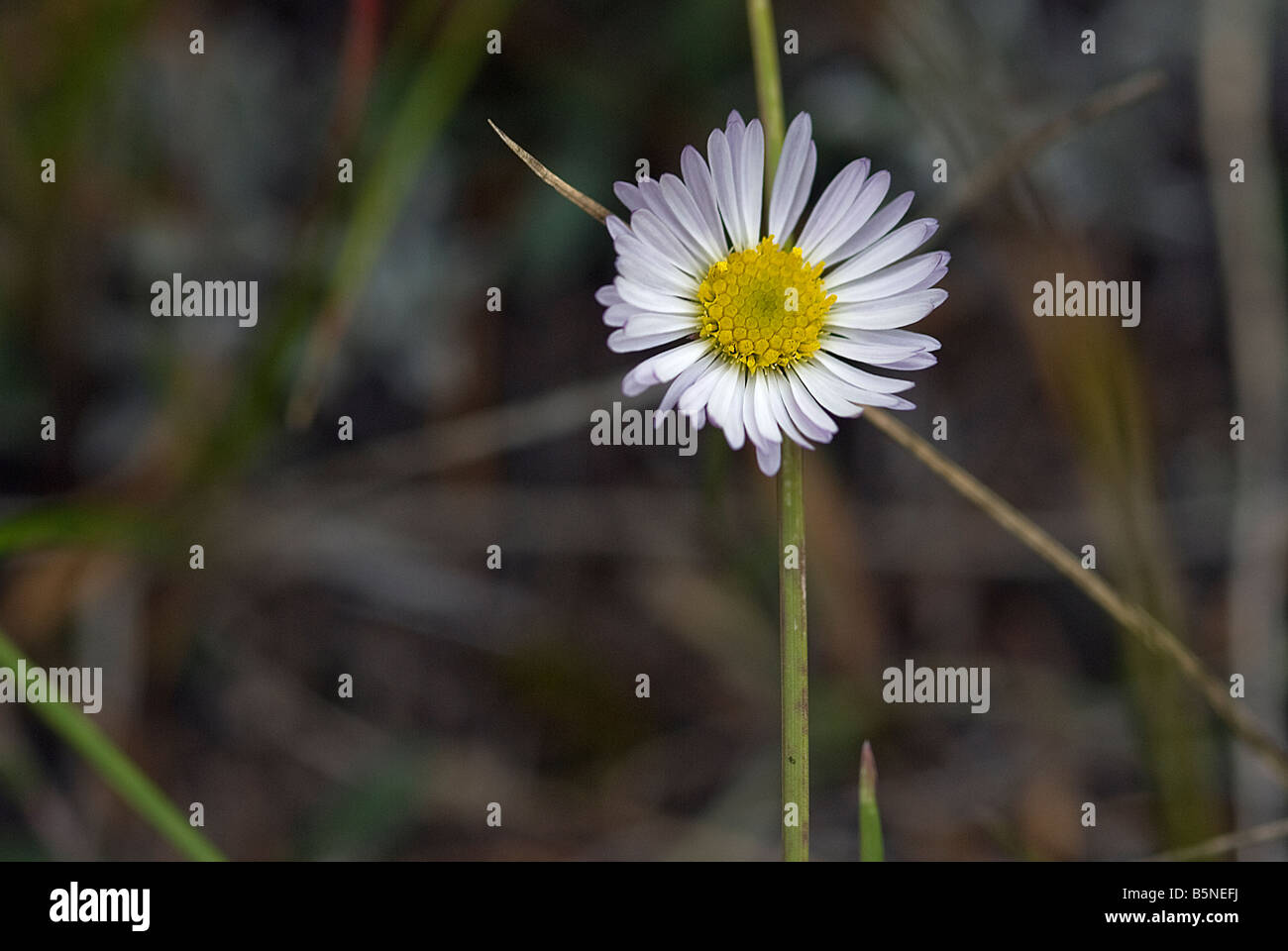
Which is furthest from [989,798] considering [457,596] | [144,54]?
[144,54]

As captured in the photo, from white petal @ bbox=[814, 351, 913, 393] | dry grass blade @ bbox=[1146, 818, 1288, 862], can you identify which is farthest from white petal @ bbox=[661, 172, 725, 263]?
dry grass blade @ bbox=[1146, 818, 1288, 862]

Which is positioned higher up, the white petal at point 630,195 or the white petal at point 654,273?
the white petal at point 630,195

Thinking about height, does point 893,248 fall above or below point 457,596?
above

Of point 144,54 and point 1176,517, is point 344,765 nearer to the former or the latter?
point 144,54

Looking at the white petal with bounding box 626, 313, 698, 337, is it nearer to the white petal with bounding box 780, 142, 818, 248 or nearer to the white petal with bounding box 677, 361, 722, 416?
the white petal with bounding box 677, 361, 722, 416

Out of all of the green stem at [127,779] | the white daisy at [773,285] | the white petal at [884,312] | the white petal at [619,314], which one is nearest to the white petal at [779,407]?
the white daisy at [773,285]

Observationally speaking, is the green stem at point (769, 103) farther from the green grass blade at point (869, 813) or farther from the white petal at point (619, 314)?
the green grass blade at point (869, 813)

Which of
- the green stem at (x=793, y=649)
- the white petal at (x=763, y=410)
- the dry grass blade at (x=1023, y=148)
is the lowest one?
the green stem at (x=793, y=649)

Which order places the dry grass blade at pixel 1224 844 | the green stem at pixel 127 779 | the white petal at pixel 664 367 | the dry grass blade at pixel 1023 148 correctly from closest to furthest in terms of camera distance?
1. the white petal at pixel 664 367
2. the green stem at pixel 127 779
3. the dry grass blade at pixel 1224 844
4. the dry grass blade at pixel 1023 148
